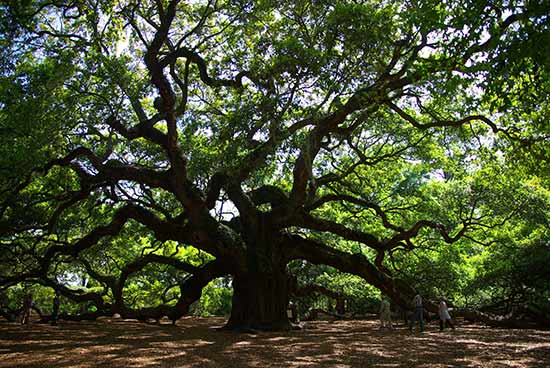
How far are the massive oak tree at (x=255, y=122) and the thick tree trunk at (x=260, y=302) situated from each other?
5cm

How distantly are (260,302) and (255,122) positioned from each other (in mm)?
6165

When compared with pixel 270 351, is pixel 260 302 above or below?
above

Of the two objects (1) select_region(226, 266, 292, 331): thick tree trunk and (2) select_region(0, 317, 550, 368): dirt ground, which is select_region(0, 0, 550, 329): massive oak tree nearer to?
(1) select_region(226, 266, 292, 331): thick tree trunk

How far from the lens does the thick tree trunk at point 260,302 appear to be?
43.3ft

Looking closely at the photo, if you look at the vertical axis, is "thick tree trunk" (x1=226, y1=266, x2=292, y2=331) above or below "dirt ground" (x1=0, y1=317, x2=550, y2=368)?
above

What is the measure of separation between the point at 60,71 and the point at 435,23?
801 cm

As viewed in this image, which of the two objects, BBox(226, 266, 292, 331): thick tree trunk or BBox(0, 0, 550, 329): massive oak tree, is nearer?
BBox(0, 0, 550, 329): massive oak tree

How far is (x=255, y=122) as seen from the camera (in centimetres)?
941

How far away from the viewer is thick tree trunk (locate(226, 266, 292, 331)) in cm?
1320

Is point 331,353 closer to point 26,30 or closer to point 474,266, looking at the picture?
point 26,30

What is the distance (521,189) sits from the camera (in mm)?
14773

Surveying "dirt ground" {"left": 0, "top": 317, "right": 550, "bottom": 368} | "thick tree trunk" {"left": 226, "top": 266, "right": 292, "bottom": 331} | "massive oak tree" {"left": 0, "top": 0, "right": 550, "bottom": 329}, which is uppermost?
"massive oak tree" {"left": 0, "top": 0, "right": 550, "bottom": 329}

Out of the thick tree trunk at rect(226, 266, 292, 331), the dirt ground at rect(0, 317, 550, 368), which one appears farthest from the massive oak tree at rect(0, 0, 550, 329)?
the dirt ground at rect(0, 317, 550, 368)

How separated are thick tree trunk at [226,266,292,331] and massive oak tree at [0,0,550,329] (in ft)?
0.16
